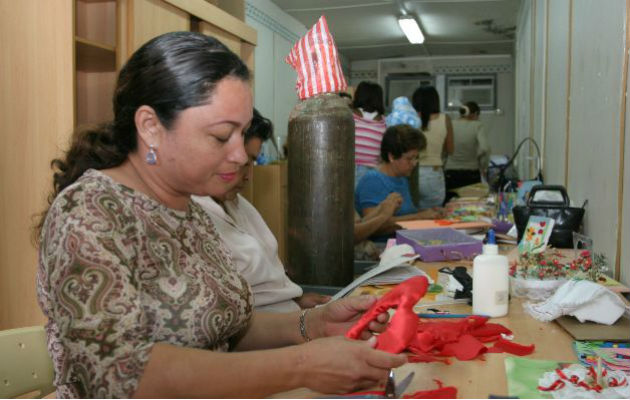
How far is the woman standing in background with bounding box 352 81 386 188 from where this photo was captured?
4172mm

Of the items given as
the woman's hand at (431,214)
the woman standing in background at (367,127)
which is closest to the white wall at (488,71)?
the woman standing in background at (367,127)

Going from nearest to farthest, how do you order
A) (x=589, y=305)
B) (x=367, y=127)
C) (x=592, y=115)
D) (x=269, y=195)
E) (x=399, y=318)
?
(x=399, y=318) → (x=589, y=305) → (x=592, y=115) → (x=367, y=127) → (x=269, y=195)

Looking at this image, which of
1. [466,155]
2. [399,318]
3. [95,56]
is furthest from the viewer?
[466,155]

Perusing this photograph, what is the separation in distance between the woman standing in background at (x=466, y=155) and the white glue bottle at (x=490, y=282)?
5047 millimetres

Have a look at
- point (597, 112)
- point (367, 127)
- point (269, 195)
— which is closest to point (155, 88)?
point (597, 112)

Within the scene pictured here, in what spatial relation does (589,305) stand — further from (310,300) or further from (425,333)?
(310,300)

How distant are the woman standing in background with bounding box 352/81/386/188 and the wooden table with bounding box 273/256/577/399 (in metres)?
2.64

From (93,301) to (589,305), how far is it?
107 centimetres

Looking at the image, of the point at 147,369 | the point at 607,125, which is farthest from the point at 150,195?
the point at 607,125

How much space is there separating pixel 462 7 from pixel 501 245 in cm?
520

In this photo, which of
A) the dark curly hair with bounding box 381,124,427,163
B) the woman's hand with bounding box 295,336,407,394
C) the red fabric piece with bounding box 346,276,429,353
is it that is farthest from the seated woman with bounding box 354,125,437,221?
the woman's hand with bounding box 295,336,407,394

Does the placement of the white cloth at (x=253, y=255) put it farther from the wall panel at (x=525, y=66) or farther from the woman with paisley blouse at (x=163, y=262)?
the wall panel at (x=525, y=66)

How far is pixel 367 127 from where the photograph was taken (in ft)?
14.0

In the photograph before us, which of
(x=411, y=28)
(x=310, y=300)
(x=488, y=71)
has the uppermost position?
(x=411, y=28)
